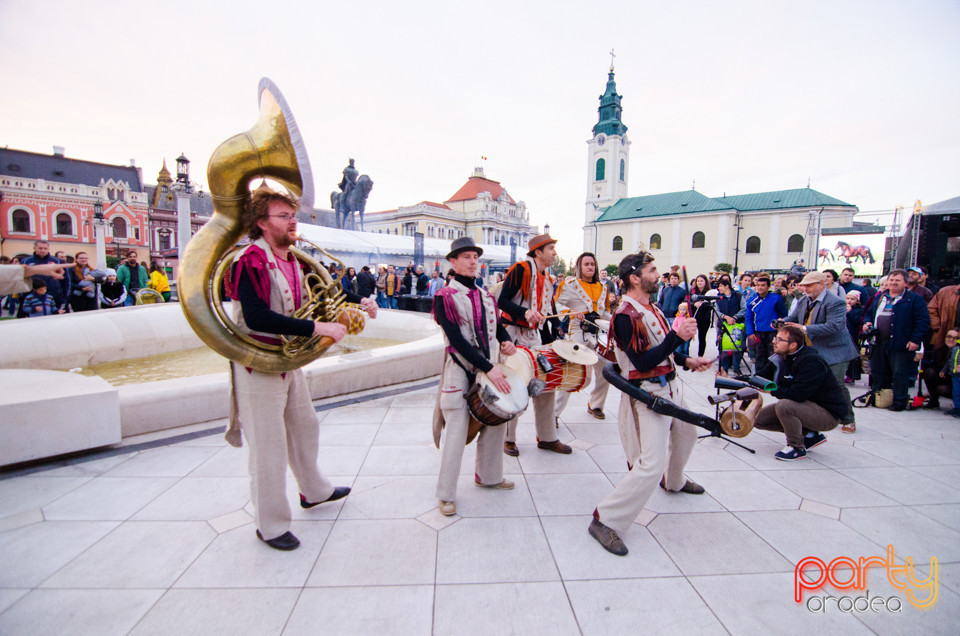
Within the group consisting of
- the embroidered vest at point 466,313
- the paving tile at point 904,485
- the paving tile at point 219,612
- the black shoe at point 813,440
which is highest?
the embroidered vest at point 466,313

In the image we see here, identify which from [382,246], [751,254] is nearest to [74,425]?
[382,246]

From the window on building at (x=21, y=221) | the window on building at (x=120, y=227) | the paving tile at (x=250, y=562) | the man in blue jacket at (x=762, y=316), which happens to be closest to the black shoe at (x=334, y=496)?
the paving tile at (x=250, y=562)

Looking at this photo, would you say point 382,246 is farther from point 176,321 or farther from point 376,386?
point 376,386

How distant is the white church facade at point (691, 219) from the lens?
47562 millimetres

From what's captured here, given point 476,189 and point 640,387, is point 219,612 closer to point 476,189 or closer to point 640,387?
point 640,387

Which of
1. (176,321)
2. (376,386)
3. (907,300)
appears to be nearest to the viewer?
(907,300)

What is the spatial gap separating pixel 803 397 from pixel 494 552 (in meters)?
3.50

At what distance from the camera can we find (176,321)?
8.18 meters

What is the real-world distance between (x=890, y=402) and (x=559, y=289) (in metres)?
4.83

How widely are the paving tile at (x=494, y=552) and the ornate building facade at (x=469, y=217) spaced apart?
64814mm

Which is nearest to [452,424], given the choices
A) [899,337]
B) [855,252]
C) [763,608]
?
[763,608]

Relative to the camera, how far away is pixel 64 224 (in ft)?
150

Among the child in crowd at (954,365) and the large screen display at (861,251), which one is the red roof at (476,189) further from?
the child in crowd at (954,365)

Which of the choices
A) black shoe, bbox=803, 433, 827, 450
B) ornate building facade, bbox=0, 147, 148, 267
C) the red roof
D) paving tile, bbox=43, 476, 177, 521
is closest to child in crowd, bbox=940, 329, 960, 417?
black shoe, bbox=803, 433, 827, 450
